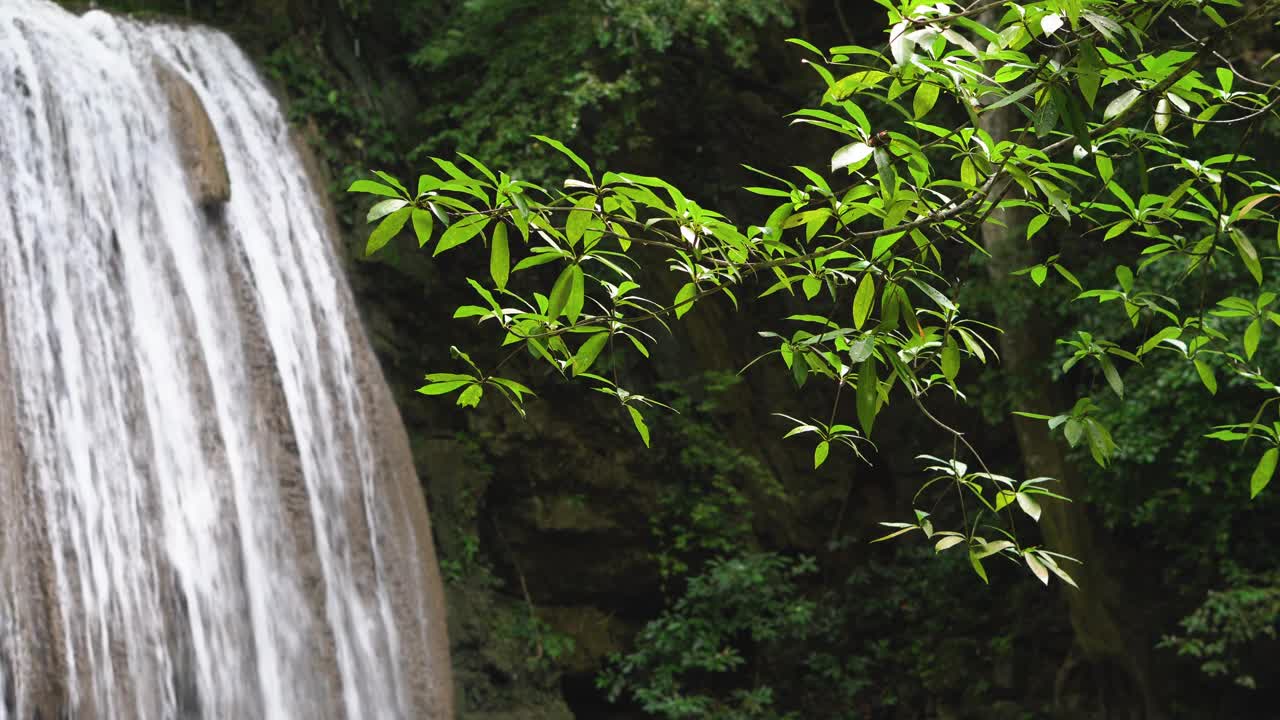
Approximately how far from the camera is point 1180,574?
1001cm

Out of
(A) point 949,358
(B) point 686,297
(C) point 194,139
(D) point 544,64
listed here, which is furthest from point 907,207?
(D) point 544,64

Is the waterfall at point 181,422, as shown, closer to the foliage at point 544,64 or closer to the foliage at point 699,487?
the foliage at point 544,64

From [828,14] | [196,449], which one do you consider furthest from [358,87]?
[828,14]

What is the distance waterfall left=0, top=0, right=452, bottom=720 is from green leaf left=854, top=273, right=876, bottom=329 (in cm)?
388

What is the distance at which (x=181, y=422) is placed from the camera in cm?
628

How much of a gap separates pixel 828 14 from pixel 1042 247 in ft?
11.3

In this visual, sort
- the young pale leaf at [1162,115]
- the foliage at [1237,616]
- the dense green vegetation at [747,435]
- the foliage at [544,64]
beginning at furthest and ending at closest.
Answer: the foliage at [544,64] → the dense green vegetation at [747,435] → the foliage at [1237,616] → the young pale leaf at [1162,115]

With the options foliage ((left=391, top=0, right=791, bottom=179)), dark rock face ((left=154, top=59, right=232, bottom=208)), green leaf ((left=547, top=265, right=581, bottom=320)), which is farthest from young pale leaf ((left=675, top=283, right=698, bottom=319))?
foliage ((left=391, top=0, right=791, bottom=179))

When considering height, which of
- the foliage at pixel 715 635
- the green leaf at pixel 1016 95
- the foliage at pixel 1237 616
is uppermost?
the green leaf at pixel 1016 95

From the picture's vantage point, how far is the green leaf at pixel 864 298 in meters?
2.21

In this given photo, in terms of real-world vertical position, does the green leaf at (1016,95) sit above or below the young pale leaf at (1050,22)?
below

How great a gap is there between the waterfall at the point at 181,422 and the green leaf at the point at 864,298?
12.7 ft

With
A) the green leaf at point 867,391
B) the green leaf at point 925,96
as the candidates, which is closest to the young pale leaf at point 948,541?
the green leaf at point 867,391

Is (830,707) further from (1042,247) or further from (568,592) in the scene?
(1042,247)
